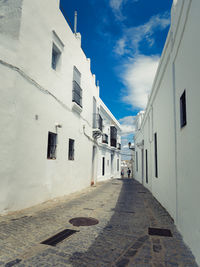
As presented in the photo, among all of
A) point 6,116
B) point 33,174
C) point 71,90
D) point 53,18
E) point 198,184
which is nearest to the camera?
point 198,184

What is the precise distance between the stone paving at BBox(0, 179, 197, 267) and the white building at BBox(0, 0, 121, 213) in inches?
44.4

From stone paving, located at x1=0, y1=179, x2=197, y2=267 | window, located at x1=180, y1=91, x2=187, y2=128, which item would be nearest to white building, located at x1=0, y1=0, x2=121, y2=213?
stone paving, located at x1=0, y1=179, x2=197, y2=267

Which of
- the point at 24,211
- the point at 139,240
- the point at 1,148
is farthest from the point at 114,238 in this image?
the point at 1,148

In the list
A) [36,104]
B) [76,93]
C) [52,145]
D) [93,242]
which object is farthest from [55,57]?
[93,242]

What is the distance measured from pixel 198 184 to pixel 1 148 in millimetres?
4555

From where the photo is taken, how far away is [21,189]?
5.84 meters

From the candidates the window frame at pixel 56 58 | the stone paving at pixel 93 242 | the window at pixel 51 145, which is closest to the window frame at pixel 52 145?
the window at pixel 51 145

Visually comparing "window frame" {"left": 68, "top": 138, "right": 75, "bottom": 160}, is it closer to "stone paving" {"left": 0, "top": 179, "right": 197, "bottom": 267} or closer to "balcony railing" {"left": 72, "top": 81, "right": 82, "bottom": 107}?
"balcony railing" {"left": 72, "top": 81, "right": 82, "bottom": 107}

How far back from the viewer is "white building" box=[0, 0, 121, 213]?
5488mm

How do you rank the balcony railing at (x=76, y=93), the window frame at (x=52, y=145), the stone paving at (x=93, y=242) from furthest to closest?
the balcony railing at (x=76, y=93) < the window frame at (x=52, y=145) < the stone paving at (x=93, y=242)

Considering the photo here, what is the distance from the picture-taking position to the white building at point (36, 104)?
549cm

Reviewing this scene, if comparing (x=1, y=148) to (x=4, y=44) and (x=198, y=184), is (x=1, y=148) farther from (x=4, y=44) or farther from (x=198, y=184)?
(x=198, y=184)

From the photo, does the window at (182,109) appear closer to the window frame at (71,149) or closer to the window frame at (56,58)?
the window frame at (56,58)

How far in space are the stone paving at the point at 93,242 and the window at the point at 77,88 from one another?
6.07 meters
